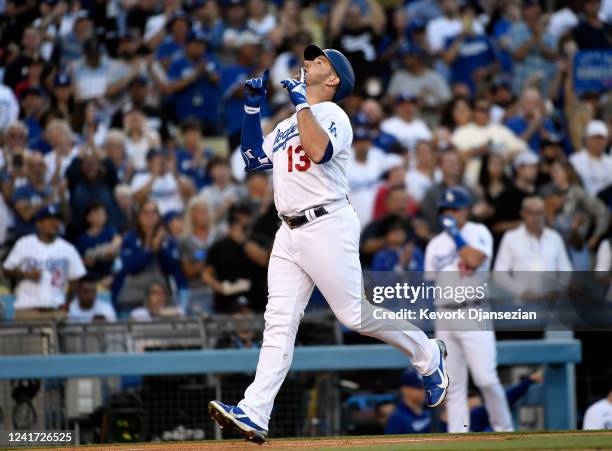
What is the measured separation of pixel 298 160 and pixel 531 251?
4.72 meters

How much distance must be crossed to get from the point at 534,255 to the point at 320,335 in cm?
206

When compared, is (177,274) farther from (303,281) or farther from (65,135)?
(303,281)

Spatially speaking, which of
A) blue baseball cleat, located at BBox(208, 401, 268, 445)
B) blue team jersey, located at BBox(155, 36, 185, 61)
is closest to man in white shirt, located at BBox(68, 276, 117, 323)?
blue team jersey, located at BBox(155, 36, 185, 61)

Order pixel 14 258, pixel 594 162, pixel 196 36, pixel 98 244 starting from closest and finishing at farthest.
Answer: pixel 14 258, pixel 98 244, pixel 594 162, pixel 196 36

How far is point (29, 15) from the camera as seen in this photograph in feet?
40.2

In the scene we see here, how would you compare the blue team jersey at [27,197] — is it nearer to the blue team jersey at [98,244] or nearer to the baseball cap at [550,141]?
the blue team jersey at [98,244]

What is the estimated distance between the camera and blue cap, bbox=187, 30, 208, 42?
40.3 feet

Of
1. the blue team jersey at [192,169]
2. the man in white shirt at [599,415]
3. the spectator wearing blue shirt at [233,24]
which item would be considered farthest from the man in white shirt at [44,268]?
the man in white shirt at [599,415]

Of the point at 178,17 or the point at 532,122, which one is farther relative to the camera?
the point at 178,17

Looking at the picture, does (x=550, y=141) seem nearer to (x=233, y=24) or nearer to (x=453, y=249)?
(x=453, y=249)

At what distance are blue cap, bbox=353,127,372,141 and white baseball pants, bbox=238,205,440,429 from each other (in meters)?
5.68

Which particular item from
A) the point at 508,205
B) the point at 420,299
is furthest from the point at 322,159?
the point at 508,205

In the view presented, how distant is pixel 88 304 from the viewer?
941cm

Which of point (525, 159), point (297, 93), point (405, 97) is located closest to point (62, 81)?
point (405, 97)
